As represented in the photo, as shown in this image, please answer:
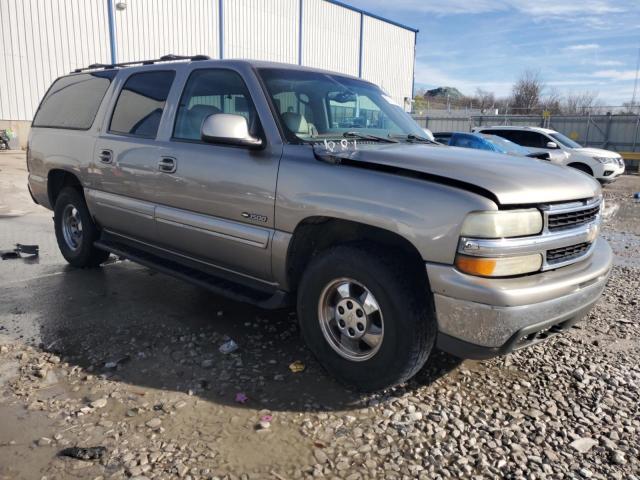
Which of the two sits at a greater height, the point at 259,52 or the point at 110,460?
the point at 259,52

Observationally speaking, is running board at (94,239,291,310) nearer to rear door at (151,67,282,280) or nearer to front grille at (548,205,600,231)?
rear door at (151,67,282,280)

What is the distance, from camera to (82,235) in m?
5.34

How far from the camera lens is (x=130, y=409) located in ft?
9.45

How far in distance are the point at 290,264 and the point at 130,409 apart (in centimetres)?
126

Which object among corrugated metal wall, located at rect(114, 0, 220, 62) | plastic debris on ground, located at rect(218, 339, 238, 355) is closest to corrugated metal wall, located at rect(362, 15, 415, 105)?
corrugated metal wall, located at rect(114, 0, 220, 62)

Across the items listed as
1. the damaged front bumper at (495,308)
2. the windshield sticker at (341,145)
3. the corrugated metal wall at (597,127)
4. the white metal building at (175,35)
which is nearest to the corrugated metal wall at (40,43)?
the white metal building at (175,35)

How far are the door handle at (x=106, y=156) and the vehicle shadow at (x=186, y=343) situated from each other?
1.22 m

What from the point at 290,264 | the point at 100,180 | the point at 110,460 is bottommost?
the point at 110,460

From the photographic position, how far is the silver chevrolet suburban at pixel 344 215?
2559 millimetres

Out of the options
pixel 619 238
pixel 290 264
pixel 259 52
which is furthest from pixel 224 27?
pixel 290 264

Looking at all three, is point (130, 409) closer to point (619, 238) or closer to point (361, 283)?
point (361, 283)

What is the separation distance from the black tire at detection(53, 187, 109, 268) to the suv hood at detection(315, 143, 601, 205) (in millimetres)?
3161

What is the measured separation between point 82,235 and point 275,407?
3.41m

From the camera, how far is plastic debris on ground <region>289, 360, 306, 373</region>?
336 cm
